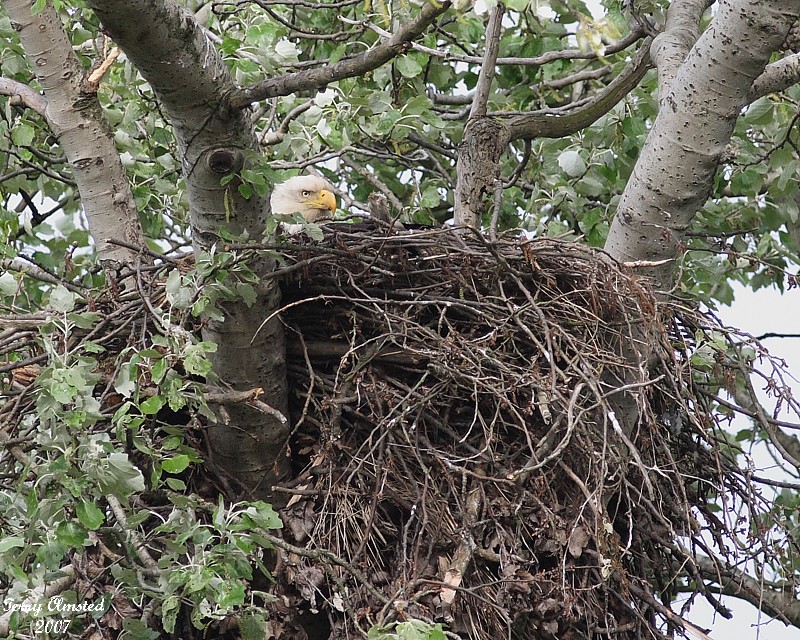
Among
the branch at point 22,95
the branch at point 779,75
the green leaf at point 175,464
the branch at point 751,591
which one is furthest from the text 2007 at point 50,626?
the branch at point 779,75

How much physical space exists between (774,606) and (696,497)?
1.07 m

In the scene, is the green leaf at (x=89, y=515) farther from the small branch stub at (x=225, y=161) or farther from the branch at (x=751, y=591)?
the branch at (x=751, y=591)

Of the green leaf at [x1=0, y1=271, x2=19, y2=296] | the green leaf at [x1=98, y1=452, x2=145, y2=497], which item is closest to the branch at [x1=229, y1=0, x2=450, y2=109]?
the green leaf at [x1=98, y1=452, x2=145, y2=497]

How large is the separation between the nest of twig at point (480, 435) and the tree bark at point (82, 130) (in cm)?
105

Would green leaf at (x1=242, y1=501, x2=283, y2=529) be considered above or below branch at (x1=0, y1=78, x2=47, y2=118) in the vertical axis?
below

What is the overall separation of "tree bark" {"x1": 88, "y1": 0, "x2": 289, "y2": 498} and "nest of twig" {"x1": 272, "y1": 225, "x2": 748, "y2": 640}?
0.14 meters

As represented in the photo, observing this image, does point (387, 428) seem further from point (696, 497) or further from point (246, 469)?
point (696, 497)

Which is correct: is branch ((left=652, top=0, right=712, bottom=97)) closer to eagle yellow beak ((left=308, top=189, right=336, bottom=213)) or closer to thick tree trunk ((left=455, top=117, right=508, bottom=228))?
thick tree trunk ((left=455, top=117, right=508, bottom=228))

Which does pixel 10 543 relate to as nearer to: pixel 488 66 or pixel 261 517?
pixel 261 517

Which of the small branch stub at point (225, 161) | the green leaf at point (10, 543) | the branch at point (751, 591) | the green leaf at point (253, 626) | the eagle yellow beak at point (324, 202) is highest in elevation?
the small branch stub at point (225, 161)

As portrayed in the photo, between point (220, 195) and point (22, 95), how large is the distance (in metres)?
1.87

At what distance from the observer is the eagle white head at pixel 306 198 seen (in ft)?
15.8

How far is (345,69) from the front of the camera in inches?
93.2

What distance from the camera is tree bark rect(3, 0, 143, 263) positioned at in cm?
396
